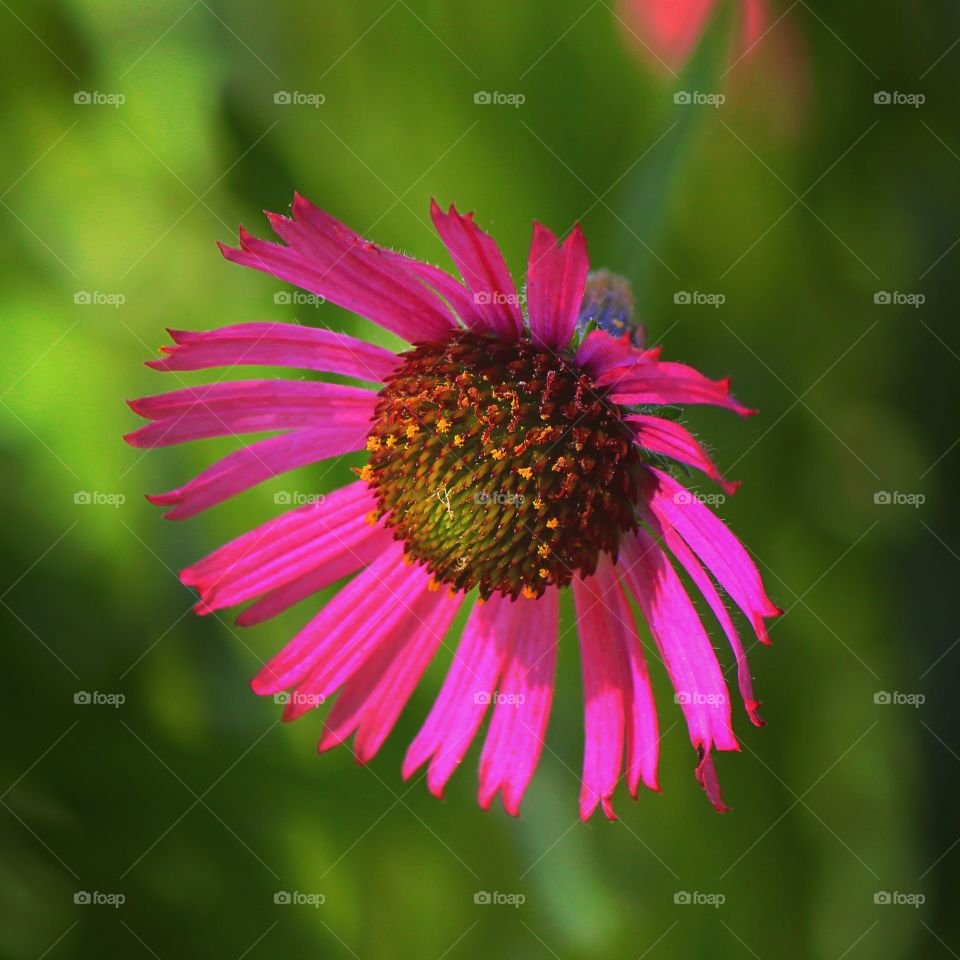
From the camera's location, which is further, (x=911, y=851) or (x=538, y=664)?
(x=911, y=851)

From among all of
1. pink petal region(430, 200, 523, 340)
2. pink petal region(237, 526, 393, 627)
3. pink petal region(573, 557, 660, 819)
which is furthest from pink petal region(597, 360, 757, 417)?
pink petal region(237, 526, 393, 627)

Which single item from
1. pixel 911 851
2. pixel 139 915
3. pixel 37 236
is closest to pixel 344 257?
pixel 37 236

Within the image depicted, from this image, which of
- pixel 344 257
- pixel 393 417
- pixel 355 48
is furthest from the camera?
pixel 355 48

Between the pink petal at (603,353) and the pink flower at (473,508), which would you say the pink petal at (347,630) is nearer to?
the pink flower at (473,508)

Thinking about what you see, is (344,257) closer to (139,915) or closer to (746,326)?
(746,326)

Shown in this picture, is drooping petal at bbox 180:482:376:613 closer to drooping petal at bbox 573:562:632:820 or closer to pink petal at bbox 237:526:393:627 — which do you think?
pink petal at bbox 237:526:393:627

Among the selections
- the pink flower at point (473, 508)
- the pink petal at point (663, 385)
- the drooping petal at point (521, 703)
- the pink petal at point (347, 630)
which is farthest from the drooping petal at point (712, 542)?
the pink petal at point (347, 630)

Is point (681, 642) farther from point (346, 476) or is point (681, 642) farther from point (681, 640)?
point (346, 476)
